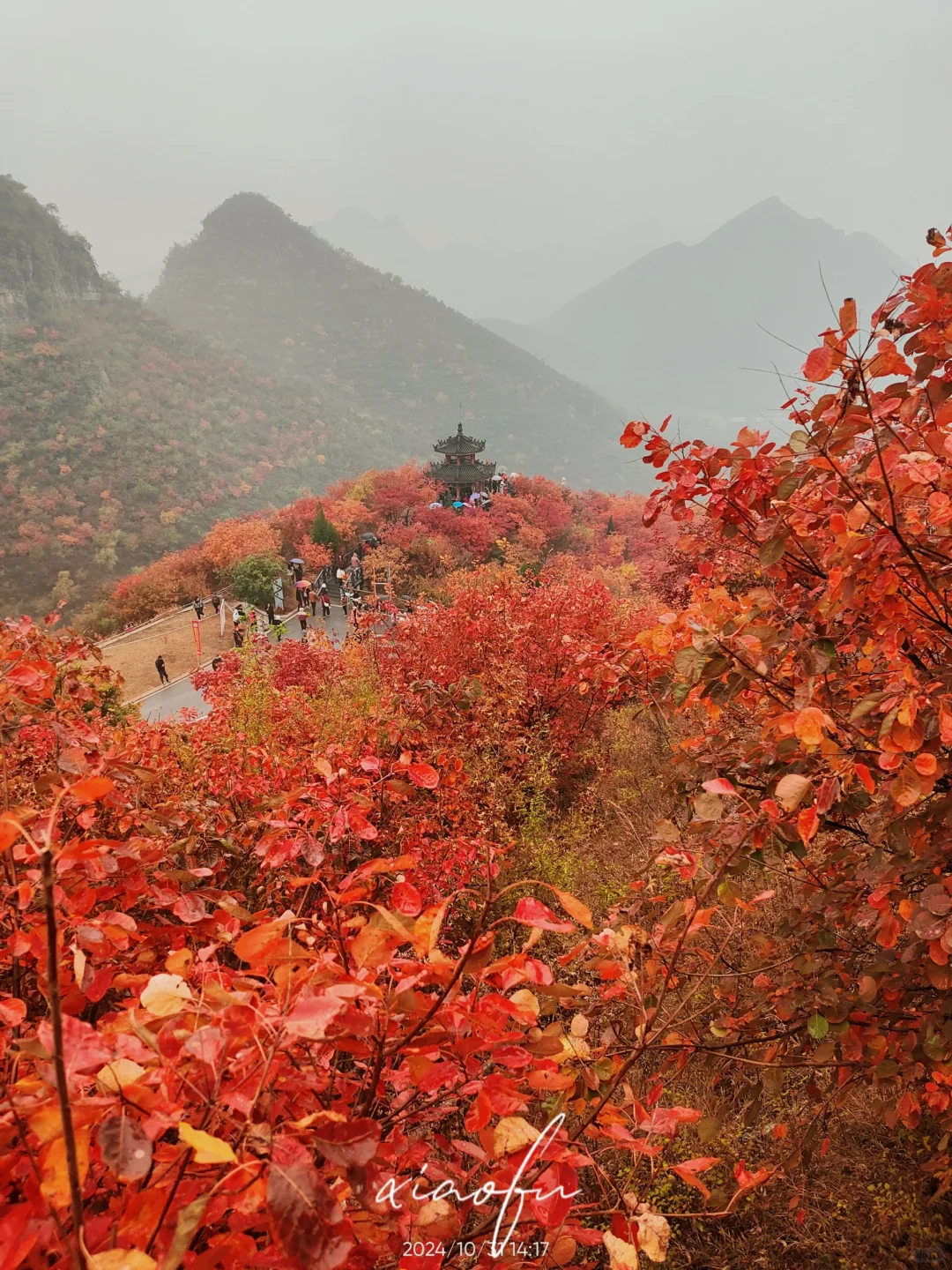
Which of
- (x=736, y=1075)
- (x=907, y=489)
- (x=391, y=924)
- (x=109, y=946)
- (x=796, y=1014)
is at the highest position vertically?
(x=907, y=489)

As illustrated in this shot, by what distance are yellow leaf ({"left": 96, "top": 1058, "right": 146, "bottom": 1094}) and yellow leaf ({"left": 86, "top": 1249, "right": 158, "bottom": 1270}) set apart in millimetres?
147

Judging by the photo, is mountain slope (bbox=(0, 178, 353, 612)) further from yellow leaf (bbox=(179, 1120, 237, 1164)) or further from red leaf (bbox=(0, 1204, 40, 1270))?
yellow leaf (bbox=(179, 1120, 237, 1164))

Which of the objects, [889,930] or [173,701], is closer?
[889,930]

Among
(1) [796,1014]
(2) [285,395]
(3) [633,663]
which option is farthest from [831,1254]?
(2) [285,395]

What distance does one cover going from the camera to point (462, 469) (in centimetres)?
3481

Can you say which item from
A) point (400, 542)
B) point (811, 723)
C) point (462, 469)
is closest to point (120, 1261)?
point (811, 723)

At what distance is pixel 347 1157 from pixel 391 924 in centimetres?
26

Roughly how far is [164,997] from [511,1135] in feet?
2.11

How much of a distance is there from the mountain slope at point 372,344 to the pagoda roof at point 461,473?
54364 mm

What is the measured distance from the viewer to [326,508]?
30641mm

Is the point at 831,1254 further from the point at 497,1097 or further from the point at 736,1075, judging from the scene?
the point at 497,1097

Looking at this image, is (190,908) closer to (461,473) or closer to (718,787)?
(718,787)

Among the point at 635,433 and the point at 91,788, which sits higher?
the point at 635,433

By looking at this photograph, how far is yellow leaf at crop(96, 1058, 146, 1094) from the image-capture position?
0.77 m
